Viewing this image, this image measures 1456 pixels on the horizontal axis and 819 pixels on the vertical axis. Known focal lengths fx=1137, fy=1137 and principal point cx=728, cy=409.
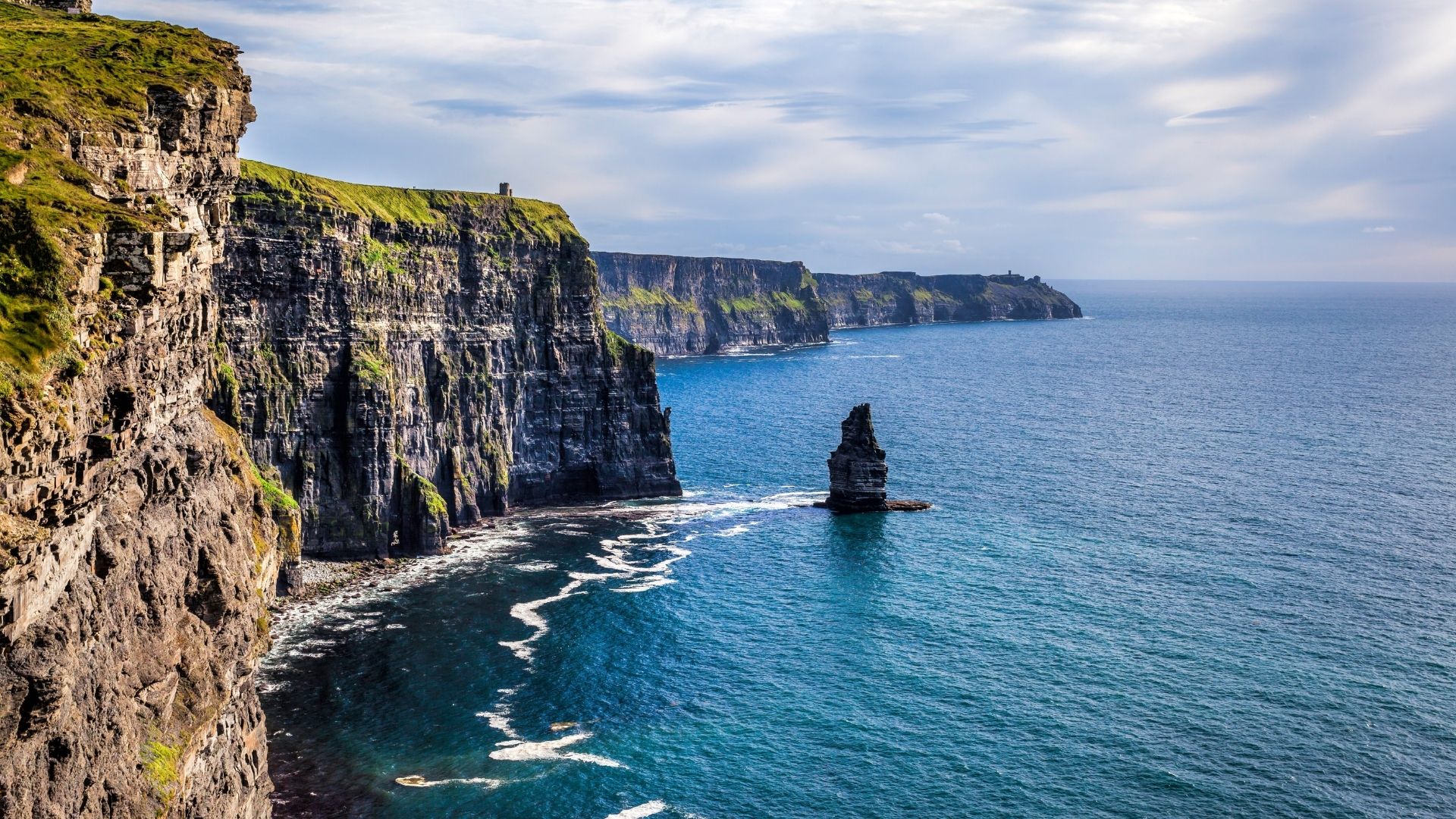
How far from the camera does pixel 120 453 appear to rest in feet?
136

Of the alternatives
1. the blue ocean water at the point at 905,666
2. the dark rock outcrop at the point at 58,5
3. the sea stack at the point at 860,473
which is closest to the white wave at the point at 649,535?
the blue ocean water at the point at 905,666

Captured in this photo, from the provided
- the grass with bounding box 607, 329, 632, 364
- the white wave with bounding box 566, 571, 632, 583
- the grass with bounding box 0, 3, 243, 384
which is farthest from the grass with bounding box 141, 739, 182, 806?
the grass with bounding box 607, 329, 632, 364

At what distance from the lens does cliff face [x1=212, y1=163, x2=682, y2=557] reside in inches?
4601

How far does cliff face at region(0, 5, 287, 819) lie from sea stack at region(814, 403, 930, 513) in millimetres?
92452

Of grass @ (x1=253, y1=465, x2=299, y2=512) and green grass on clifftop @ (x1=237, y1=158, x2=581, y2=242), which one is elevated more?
green grass on clifftop @ (x1=237, y1=158, x2=581, y2=242)

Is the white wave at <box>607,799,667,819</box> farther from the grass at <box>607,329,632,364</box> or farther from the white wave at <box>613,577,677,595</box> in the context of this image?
the grass at <box>607,329,632,364</box>

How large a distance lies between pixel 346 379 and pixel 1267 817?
3751 inches

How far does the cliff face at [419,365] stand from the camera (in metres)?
117

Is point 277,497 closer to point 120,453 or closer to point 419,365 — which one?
point 419,365

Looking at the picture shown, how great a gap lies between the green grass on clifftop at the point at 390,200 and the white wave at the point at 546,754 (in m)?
65.1

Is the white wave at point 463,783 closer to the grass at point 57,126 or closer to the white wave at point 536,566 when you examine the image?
the grass at point 57,126

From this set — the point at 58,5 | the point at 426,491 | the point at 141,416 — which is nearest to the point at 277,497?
the point at 426,491

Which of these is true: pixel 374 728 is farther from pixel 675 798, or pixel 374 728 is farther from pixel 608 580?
pixel 608 580

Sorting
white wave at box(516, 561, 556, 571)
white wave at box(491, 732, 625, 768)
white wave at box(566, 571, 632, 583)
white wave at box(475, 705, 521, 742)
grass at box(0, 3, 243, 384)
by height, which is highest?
grass at box(0, 3, 243, 384)
